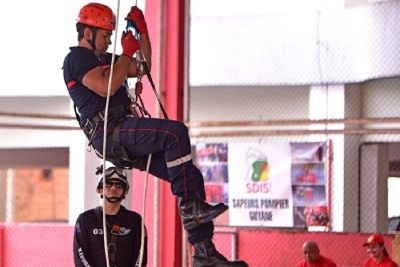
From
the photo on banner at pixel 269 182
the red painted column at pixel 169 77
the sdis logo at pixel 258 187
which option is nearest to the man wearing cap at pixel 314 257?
the photo on banner at pixel 269 182

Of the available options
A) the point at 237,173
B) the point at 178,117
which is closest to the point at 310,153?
the point at 237,173

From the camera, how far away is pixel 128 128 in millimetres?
6152

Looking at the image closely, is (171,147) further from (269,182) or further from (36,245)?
(36,245)

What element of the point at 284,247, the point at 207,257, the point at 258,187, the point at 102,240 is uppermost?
the point at 258,187

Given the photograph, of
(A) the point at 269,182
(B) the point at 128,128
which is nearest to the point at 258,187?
(A) the point at 269,182

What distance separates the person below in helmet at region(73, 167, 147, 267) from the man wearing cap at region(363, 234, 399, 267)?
2.55 m

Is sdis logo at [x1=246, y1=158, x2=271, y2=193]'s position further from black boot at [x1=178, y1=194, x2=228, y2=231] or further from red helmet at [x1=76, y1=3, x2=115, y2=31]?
red helmet at [x1=76, y1=3, x2=115, y2=31]

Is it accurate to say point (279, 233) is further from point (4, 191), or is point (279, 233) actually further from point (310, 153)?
point (4, 191)

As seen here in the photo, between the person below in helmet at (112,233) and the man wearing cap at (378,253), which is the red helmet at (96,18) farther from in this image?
the man wearing cap at (378,253)

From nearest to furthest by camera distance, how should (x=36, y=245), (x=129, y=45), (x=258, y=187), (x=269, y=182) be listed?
(x=129, y=45), (x=269, y=182), (x=258, y=187), (x=36, y=245)

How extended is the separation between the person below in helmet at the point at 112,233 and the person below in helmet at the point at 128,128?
198 centimetres

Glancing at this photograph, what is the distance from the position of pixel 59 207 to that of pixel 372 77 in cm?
1195

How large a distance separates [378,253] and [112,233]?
289 cm

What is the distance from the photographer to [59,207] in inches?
855
